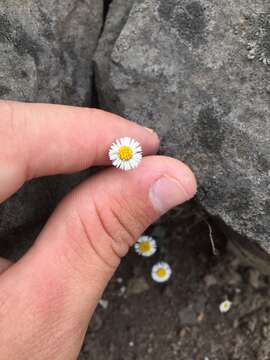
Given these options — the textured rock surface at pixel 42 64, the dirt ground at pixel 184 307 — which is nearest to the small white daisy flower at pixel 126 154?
the textured rock surface at pixel 42 64

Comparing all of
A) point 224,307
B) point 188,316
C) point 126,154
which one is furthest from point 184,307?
point 126,154

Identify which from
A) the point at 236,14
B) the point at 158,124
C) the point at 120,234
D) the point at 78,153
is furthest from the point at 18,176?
the point at 236,14

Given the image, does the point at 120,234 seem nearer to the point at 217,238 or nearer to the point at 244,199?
the point at 244,199

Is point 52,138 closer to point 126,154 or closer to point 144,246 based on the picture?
point 126,154

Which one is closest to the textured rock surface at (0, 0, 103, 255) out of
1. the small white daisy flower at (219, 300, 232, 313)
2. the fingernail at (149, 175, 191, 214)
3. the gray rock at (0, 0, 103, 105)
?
the gray rock at (0, 0, 103, 105)

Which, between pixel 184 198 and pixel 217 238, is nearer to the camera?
pixel 184 198

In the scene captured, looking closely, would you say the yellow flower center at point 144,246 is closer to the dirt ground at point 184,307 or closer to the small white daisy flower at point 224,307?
the dirt ground at point 184,307

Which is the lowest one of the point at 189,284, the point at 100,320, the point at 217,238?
the point at 100,320
